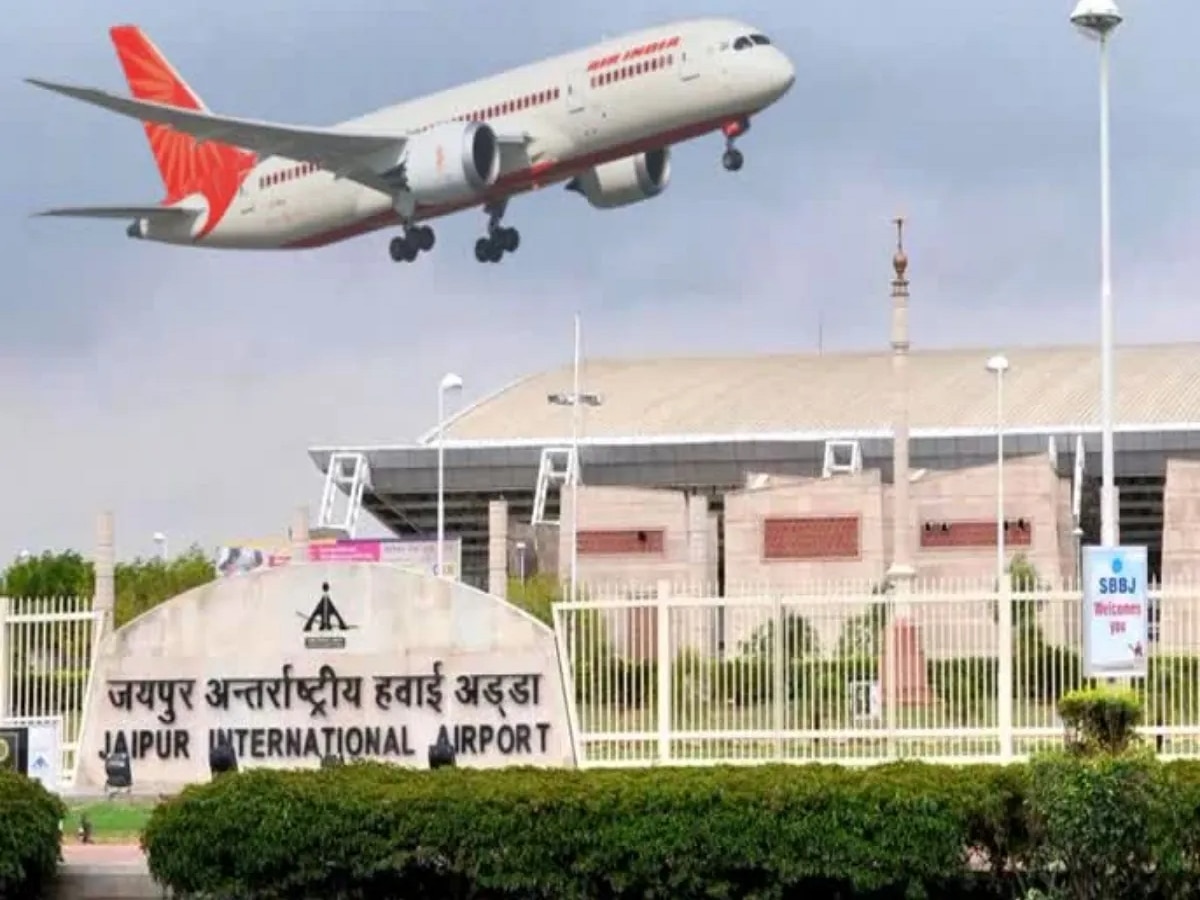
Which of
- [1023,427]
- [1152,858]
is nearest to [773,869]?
[1152,858]

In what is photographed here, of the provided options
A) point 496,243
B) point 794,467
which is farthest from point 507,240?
point 794,467

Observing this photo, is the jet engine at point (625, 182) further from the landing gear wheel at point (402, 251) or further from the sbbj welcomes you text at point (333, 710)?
the sbbj welcomes you text at point (333, 710)

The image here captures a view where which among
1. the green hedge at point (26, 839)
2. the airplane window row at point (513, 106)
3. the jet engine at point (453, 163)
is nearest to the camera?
the green hedge at point (26, 839)

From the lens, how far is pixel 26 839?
2372cm

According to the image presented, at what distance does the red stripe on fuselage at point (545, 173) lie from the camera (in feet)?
212

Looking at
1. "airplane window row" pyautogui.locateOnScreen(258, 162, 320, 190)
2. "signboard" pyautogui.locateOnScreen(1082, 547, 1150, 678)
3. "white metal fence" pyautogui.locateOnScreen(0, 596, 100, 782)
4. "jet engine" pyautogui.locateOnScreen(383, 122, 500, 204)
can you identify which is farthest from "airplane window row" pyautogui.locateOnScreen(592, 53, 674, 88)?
"signboard" pyautogui.locateOnScreen(1082, 547, 1150, 678)

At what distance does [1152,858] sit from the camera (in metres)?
22.0

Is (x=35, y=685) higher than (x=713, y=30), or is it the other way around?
(x=713, y=30)

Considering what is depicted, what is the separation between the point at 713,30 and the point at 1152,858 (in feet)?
145

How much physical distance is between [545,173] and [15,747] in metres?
38.2

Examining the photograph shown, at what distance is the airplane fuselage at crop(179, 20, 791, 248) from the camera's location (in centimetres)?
6369

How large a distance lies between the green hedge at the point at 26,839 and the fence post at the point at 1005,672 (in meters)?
9.65

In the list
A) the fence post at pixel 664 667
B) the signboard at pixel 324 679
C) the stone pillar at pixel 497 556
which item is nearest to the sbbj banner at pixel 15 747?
the signboard at pixel 324 679

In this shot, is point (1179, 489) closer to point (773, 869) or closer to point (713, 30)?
point (713, 30)
